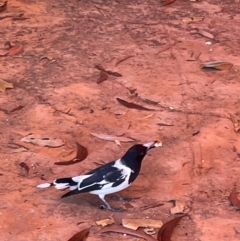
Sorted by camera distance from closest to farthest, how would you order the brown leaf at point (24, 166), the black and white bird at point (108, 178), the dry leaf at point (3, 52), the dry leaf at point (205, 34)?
1. the black and white bird at point (108, 178)
2. the brown leaf at point (24, 166)
3. the dry leaf at point (3, 52)
4. the dry leaf at point (205, 34)

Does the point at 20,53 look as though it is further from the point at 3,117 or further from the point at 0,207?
the point at 0,207

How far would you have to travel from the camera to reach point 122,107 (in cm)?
486

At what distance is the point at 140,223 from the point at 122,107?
1.34m

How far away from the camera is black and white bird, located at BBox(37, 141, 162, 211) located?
147 inches

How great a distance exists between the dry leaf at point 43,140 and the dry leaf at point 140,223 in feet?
2.98

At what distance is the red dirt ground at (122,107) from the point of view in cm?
382

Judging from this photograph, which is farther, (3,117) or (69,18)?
(69,18)

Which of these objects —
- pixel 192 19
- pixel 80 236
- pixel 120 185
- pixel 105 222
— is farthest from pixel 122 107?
pixel 192 19

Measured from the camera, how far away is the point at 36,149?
4.36 meters

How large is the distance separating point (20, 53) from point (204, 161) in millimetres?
2020

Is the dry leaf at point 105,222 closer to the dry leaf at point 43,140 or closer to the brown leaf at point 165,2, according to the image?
the dry leaf at point 43,140

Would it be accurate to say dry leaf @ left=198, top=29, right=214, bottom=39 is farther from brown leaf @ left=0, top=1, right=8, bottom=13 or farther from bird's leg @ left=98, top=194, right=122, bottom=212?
bird's leg @ left=98, top=194, right=122, bottom=212

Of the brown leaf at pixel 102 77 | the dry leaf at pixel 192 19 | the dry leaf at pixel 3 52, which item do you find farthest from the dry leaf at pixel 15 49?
the dry leaf at pixel 192 19


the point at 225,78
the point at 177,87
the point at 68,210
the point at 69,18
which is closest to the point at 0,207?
the point at 68,210
